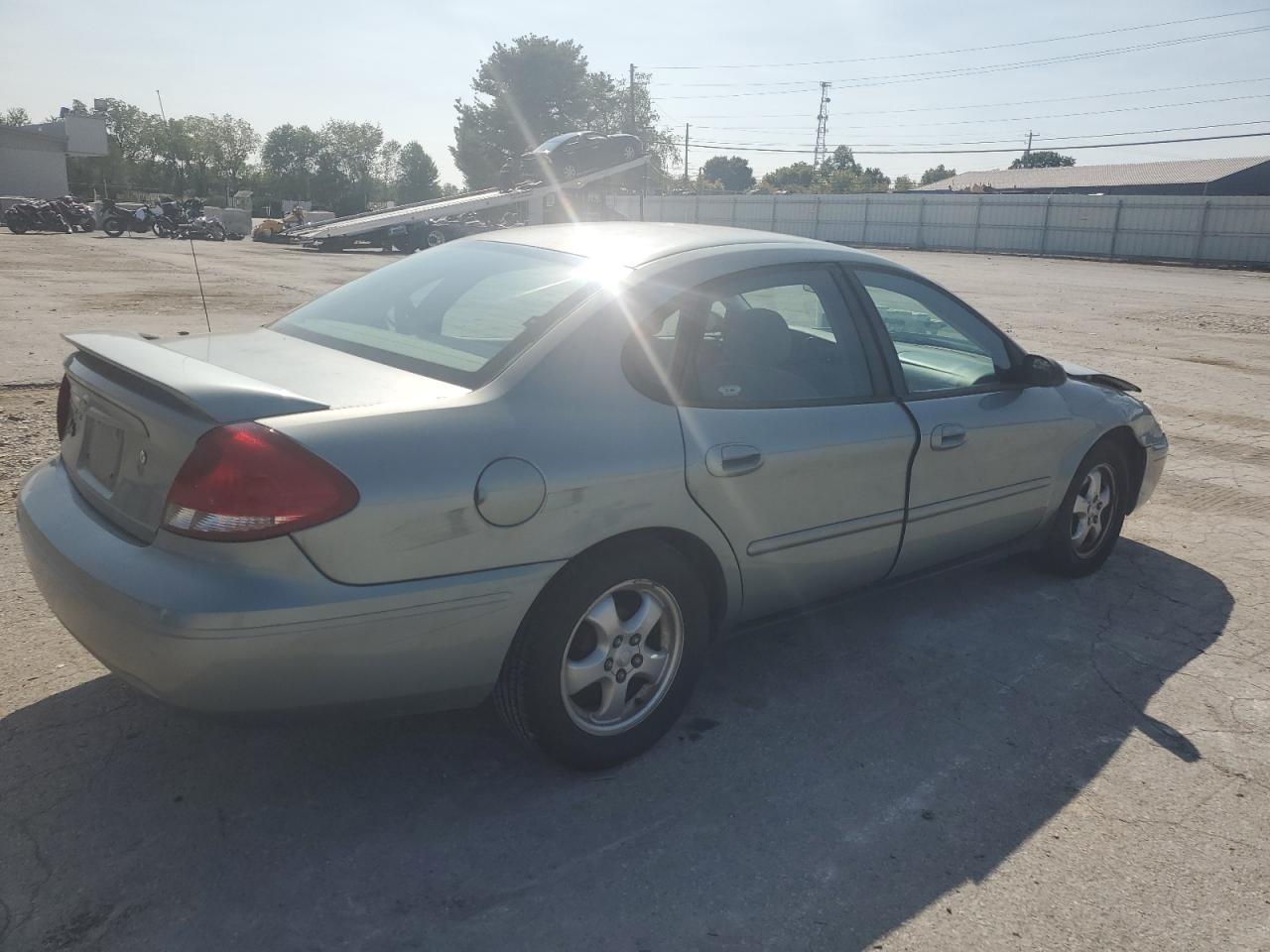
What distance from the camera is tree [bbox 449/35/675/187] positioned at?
3204 inches

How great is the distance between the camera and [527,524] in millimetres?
2555

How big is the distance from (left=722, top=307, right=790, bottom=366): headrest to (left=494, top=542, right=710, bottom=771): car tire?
76 cm

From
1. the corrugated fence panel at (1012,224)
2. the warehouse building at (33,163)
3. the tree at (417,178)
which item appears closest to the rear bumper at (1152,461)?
the corrugated fence panel at (1012,224)

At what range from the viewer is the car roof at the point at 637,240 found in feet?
10.7

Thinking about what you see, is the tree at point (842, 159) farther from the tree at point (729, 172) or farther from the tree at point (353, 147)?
the tree at point (353, 147)

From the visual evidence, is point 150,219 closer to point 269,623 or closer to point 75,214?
point 75,214

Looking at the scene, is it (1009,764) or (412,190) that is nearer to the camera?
(1009,764)

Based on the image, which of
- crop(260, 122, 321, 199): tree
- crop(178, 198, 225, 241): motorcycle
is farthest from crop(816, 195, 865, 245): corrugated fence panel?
crop(260, 122, 321, 199): tree

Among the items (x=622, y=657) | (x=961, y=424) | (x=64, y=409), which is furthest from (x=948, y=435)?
(x=64, y=409)

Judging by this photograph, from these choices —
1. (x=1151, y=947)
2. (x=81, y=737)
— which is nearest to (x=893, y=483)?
(x=1151, y=947)

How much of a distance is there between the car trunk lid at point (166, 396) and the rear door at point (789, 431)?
809 millimetres

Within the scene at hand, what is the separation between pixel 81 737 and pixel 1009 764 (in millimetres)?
2818

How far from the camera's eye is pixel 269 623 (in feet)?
7.43

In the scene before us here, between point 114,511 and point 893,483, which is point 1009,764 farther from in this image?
point 114,511
